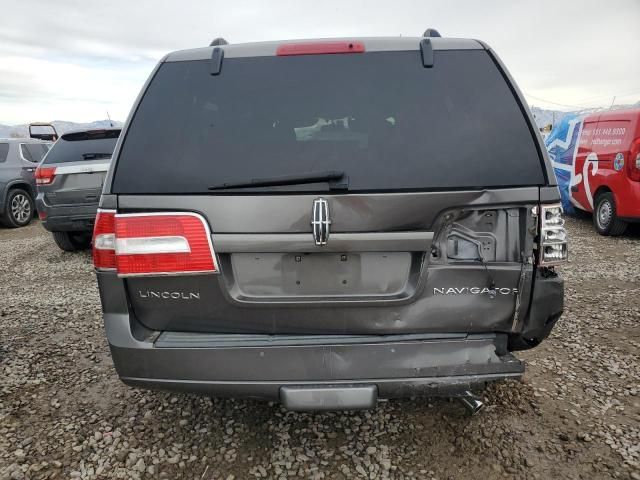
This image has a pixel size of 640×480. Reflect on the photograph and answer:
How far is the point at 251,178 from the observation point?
5.86ft

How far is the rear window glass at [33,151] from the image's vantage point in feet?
31.8

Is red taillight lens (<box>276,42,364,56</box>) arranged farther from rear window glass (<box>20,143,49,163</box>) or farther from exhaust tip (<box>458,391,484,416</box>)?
rear window glass (<box>20,143,49,163</box>)

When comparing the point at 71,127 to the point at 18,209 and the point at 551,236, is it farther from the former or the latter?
the point at 551,236

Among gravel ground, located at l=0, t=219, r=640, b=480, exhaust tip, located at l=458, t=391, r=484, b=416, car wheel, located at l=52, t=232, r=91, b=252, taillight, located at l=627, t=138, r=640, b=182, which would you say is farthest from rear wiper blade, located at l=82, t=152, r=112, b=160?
taillight, located at l=627, t=138, r=640, b=182

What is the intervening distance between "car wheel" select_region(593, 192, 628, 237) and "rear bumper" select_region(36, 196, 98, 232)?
7.39 m

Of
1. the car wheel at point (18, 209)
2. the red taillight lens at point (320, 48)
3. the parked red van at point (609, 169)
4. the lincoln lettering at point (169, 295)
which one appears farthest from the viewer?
the car wheel at point (18, 209)

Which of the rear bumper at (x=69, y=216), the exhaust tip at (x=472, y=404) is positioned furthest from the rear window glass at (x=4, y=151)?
the exhaust tip at (x=472, y=404)

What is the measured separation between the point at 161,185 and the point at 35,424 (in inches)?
69.7

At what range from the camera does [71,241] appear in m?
6.96

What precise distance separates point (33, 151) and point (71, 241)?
433 centimetres

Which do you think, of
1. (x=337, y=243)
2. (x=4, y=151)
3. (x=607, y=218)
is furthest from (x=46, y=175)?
(x=607, y=218)

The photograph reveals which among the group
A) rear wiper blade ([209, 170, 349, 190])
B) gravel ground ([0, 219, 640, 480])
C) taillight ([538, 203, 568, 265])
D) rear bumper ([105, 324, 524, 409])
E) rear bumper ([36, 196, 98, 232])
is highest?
rear wiper blade ([209, 170, 349, 190])

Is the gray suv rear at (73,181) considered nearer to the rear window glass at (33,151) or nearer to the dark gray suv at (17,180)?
the dark gray suv at (17,180)

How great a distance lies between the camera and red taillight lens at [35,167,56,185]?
19.9 feet
